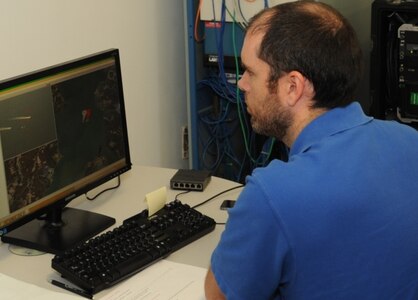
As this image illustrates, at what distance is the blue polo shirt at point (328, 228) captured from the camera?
1.12m

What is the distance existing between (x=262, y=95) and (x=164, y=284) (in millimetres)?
468

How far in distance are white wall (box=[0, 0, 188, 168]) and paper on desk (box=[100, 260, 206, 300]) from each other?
93cm

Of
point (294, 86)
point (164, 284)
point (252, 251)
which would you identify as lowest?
point (164, 284)

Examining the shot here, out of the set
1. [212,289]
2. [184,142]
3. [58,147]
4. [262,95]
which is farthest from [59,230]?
[184,142]

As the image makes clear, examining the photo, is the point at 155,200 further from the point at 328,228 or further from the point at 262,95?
the point at 328,228

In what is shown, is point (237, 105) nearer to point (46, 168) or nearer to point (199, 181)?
point (199, 181)

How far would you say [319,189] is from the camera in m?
1.12

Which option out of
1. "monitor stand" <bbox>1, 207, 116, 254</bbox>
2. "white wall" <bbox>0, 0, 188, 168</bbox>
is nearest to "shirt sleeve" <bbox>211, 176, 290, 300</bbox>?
"monitor stand" <bbox>1, 207, 116, 254</bbox>

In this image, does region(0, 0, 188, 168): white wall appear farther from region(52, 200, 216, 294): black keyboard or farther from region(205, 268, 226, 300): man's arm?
region(205, 268, 226, 300): man's arm

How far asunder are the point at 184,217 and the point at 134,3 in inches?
46.1

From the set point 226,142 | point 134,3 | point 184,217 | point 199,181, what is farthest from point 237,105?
point 184,217

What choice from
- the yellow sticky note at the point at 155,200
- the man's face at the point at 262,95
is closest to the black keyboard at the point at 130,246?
the yellow sticky note at the point at 155,200

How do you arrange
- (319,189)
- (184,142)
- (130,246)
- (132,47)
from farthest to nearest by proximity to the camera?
(184,142), (132,47), (130,246), (319,189)

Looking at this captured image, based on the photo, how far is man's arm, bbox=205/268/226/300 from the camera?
1.27 m
